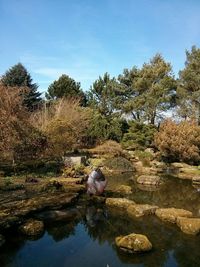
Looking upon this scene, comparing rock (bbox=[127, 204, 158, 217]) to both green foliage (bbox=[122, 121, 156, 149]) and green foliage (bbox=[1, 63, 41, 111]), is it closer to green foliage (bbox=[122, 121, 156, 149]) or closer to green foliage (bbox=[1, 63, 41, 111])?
green foliage (bbox=[122, 121, 156, 149])

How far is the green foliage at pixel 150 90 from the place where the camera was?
31.8 metres

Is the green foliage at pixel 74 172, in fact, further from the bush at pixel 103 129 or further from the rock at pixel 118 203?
the bush at pixel 103 129

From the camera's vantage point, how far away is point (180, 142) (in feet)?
77.8

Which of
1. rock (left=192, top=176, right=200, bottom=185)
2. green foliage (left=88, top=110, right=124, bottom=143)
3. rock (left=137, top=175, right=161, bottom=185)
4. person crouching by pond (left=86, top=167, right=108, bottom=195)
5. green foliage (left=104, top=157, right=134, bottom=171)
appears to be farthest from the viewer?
green foliage (left=88, top=110, right=124, bottom=143)

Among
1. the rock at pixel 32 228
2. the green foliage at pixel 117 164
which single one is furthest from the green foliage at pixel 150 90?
the rock at pixel 32 228

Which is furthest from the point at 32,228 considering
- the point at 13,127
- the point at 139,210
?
the point at 13,127

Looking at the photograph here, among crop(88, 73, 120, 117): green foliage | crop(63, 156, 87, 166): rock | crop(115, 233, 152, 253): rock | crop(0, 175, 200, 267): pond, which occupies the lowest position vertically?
crop(0, 175, 200, 267): pond

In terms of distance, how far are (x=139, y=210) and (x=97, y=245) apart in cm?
300

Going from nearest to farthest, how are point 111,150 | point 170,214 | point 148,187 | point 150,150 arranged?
1. point 170,214
2. point 148,187
3. point 111,150
4. point 150,150

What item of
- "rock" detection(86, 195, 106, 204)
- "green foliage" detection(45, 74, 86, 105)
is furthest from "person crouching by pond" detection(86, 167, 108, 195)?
"green foliage" detection(45, 74, 86, 105)

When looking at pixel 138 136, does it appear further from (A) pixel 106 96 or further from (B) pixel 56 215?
(B) pixel 56 215

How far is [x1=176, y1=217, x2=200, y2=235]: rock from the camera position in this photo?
9.51m

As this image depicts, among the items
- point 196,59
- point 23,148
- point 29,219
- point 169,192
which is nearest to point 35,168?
point 23,148

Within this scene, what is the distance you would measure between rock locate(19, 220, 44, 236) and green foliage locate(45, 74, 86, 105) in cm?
2949
